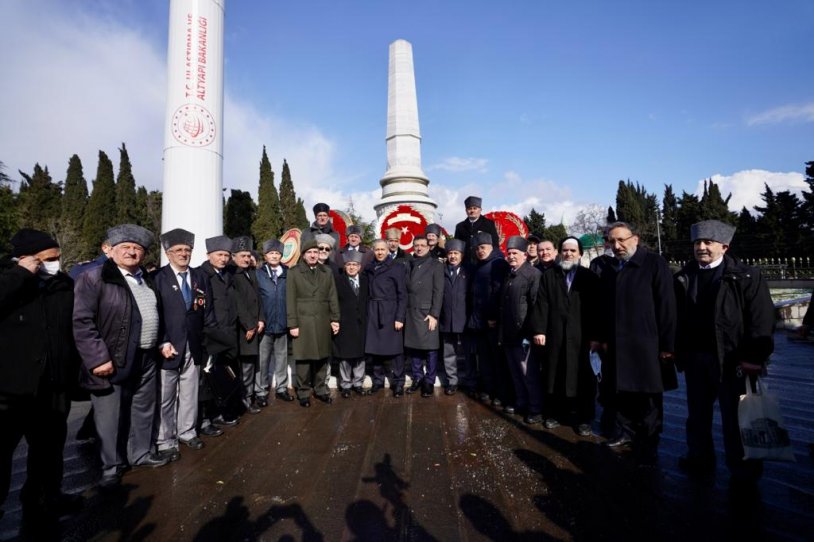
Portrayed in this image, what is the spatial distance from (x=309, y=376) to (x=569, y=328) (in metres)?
3.26

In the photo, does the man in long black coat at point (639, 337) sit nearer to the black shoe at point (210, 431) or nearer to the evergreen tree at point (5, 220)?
the black shoe at point (210, 431)

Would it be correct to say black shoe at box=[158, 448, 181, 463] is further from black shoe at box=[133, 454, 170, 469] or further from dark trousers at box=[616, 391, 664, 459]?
dark trousers at box=[616, 391, 664, 459]

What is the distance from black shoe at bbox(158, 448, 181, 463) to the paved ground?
0.08m

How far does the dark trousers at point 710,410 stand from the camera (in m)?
3.11

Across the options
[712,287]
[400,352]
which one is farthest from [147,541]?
[712,287]

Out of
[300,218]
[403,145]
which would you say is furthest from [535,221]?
[403,145]

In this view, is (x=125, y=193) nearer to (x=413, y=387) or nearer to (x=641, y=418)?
(x=413, y=387)

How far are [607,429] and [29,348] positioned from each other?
4.80 m

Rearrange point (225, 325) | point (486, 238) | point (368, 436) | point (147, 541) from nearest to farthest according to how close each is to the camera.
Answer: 1. point (147, 541)
2. point (368, 436)
3. point (225, 325)
4. point (486, 238)

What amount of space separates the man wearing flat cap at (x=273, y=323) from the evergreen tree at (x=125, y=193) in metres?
32.3

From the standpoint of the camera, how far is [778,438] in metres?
2.83

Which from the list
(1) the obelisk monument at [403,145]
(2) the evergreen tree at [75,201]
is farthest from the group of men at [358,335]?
(2) the evergreen tree at [75,201]

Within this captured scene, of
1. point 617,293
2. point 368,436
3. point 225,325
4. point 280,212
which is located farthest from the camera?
point 280,212

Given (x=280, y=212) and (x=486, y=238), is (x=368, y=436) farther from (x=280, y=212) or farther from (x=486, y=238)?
(x=280, y=212)
